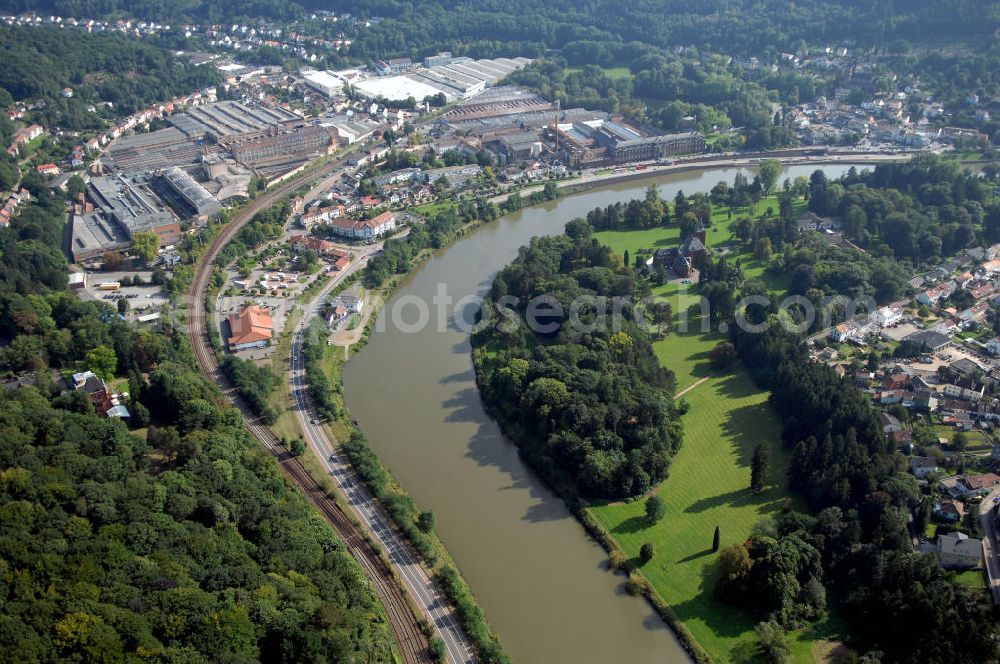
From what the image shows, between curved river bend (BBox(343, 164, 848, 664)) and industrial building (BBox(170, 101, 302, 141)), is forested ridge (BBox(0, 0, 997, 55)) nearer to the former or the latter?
industrial building (BBox(170, 101, 302, 141))

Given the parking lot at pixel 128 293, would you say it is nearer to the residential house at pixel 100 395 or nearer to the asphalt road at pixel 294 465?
the asphalt road at pixel 294 465

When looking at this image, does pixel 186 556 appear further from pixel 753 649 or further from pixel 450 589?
pixel 753 649

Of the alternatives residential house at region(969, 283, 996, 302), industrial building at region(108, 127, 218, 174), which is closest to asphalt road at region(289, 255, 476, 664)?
industrial building at region(108, 127, 218, 174)

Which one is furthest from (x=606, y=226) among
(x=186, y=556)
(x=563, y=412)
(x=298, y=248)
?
(x=186, y=556)

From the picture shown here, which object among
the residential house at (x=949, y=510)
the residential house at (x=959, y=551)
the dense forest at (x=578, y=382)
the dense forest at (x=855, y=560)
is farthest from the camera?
the dense forest at (x=578, y=382)

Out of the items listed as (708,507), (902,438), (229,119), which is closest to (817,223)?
(902,438)

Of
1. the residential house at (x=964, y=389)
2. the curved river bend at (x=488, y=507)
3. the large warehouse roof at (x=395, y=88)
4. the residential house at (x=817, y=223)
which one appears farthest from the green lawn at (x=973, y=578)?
the large warehouse roof at (x=395, y=88)
